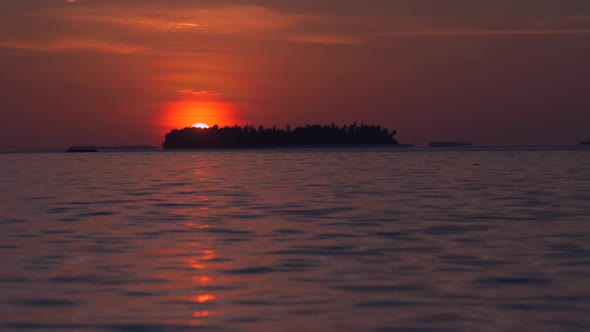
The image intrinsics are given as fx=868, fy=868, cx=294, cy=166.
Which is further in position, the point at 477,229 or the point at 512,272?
the point at 477,229

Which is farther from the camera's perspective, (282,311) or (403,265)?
(403,265)

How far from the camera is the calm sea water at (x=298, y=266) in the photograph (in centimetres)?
1418

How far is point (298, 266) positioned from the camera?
63.8 ft

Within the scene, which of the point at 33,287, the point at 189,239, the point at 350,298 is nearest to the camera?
the point at 350,298

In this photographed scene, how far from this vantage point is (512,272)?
18.3 metres

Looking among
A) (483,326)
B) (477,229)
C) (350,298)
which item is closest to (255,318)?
(350,298)

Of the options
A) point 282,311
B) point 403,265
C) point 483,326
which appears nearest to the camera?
point 483,326

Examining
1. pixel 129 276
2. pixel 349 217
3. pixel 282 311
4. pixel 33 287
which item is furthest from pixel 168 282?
pixel 349 217

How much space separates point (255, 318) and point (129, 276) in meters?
4.92

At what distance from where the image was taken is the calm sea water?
14180mm

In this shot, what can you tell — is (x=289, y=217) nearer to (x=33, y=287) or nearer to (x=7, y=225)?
(x=7, y=225)

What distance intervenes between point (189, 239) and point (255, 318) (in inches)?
439

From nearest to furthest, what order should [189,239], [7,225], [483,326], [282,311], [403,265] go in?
[483,326] < [282,311] < [403,265] < [189,239] < [7,225]

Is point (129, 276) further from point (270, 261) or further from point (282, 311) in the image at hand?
point (282, 311)
